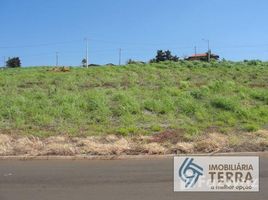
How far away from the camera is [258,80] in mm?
28078

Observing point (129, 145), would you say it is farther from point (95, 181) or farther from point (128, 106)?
point (128, 106)

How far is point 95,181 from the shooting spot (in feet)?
31.0

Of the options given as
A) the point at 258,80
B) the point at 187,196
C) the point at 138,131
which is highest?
the point at 258,80

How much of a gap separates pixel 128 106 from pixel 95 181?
958 centimetres

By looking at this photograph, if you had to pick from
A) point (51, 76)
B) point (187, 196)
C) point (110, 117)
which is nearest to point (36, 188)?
point (187, 196)

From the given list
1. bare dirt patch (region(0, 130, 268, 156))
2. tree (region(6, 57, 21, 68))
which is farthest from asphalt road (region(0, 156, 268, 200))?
tree (region(6, 57, 21, 68))

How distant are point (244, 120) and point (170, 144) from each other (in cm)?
537

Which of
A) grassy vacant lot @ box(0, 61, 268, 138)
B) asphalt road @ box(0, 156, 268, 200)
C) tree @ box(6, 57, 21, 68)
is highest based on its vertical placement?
tree @ box(6, 57, 21, 68)

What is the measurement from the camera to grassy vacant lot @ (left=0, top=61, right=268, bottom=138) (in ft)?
53.5

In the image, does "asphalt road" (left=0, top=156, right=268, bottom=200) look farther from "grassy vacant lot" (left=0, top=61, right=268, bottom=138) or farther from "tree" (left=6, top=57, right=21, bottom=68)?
"tree" (left=6, top=57, right=21, bottom=68)

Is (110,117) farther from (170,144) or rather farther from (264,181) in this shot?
(264,181)

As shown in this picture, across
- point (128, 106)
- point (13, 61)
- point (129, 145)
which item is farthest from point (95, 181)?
point (13, 61)

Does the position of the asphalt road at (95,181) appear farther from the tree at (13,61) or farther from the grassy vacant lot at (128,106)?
the tree at (13,61)

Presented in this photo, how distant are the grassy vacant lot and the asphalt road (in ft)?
12.4
